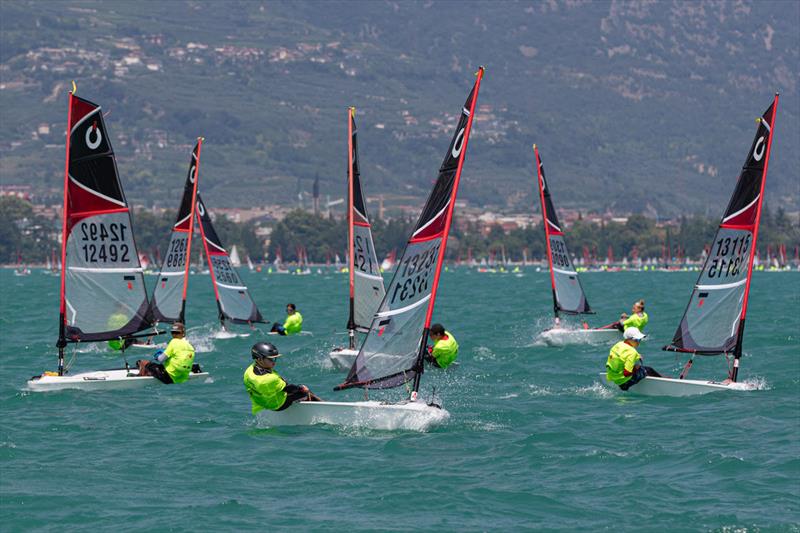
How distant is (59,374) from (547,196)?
23.6 metres

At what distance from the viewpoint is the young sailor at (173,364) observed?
32.8 m

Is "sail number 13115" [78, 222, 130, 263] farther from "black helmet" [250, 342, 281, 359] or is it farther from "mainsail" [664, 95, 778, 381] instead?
"mainsail" [664, 95, 778, 381]

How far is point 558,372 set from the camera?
39188 millimetres

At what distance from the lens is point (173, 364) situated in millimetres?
32781

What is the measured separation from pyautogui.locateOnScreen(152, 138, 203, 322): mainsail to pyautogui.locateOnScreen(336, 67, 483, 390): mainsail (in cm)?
2184

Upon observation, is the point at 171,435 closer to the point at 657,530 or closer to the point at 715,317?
the point at 657,530

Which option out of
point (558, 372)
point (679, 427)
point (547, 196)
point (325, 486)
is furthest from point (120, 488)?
point (547, 196)

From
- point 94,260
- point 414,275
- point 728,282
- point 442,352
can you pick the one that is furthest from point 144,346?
point 414,275

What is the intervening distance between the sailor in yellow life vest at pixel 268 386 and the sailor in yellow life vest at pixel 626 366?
7.67 m

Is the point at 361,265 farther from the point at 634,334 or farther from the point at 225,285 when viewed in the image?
the point at 225,285

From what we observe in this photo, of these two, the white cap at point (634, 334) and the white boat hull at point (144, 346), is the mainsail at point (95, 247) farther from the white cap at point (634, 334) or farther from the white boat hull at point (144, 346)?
the white cap at point (634, 334)

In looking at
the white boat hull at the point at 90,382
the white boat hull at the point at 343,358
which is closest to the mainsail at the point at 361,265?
the white boat hull at the point at 343,358

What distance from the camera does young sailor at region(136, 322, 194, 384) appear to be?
108ft

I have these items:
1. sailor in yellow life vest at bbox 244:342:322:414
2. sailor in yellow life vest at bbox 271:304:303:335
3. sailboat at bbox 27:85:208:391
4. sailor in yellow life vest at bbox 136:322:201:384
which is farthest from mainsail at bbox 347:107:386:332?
sailor in yellow life vest at bbox 244:342:322:414
